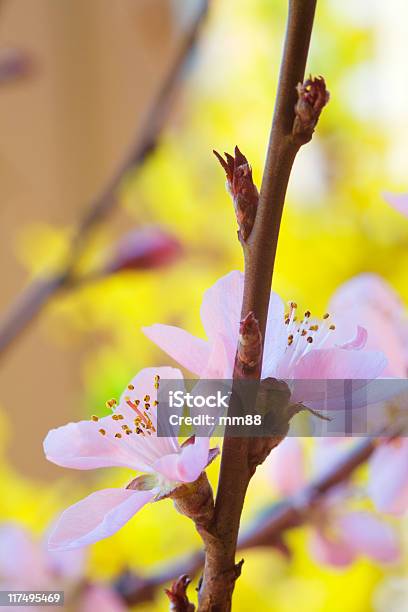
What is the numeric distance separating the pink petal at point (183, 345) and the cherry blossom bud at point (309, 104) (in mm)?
36

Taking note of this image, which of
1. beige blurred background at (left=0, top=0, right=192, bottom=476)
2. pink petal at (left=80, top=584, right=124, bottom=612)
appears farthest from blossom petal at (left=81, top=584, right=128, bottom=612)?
beige blurred background at (left=0, top=0, right=192, bottom=476)

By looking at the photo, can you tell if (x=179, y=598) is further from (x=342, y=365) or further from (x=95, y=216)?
(x=95, y=216)

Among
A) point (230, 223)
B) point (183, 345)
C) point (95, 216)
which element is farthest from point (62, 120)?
point (183, 345)

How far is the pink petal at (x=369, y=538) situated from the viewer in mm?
235

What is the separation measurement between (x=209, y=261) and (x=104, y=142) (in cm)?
46

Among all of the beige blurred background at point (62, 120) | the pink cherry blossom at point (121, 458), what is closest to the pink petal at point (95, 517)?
the pink cherry blossom at point (121, 458)

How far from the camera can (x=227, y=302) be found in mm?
122

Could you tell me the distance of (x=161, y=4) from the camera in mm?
603

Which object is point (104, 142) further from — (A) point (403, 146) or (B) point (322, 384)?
(B) point (322, 384)

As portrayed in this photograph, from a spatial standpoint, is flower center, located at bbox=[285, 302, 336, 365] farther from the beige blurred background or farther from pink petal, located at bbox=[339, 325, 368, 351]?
A: the beige blurred background

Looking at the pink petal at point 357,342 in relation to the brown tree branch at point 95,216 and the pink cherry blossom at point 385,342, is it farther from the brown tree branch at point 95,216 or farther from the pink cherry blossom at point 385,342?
the brown tree branch at point 95,216

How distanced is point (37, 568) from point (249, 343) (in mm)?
175

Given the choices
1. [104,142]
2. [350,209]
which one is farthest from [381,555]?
[104,142]

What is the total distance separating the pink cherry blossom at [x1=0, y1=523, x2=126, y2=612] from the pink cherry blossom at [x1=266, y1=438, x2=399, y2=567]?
2.4 inches
